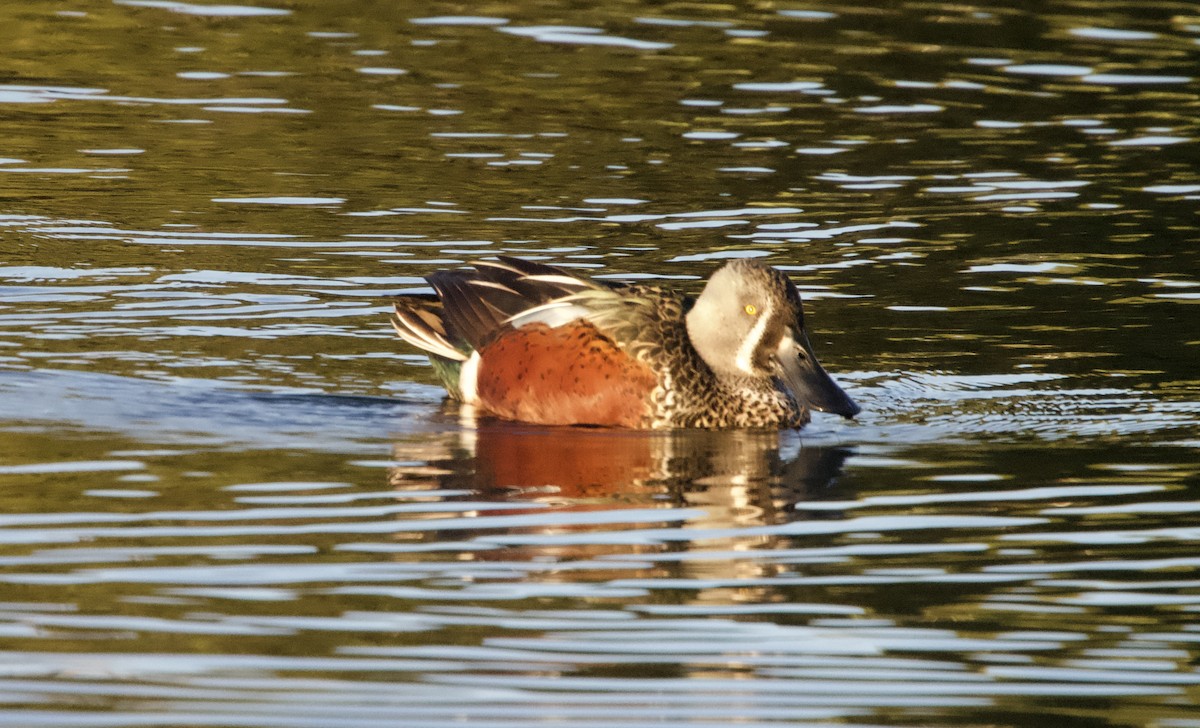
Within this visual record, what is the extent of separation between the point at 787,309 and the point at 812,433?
58cm

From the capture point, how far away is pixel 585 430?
9.69 m

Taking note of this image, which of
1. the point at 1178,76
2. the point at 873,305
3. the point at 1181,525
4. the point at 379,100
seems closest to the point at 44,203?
the point at 379,100

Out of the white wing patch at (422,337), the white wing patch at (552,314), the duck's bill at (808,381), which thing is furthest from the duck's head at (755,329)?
the white wing patch at (422,337)

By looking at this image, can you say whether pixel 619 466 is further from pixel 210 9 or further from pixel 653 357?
pixel 210 9

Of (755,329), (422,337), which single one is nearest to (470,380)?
(422,337)

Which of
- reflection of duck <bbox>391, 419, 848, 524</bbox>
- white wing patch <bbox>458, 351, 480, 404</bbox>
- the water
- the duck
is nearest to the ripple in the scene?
the water

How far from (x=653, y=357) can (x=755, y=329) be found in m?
0.51

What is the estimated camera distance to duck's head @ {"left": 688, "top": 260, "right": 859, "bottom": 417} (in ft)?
31.9

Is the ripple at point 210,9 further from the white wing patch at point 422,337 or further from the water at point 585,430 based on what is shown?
the white wing patch at point 422,337

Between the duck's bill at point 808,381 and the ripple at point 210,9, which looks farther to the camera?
the ripple at point 210,9

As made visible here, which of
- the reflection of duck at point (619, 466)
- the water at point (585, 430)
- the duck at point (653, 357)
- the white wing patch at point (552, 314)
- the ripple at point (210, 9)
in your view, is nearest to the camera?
the water at point (585, 430)

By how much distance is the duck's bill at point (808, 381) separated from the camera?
955cm

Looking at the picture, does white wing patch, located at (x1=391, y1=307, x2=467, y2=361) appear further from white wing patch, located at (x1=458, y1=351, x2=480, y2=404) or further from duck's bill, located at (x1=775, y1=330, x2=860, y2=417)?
duck's bill, located at (x1=775, y1=330, x2=860, y2=417)

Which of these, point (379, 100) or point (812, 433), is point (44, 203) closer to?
point (379, 100)
